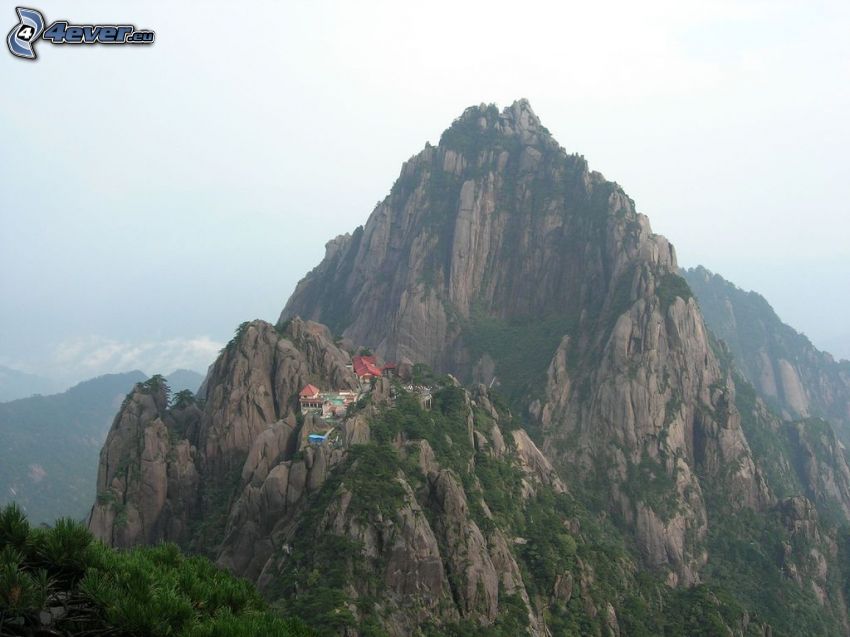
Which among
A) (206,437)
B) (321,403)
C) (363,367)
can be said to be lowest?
(206,437)

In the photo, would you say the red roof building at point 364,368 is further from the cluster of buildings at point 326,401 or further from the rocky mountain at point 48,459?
the rocky mountain at point 48,459

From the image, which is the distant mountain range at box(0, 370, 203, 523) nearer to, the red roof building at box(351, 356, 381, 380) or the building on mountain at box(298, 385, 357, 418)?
the red roof building at box(351, 356, 381, 380)

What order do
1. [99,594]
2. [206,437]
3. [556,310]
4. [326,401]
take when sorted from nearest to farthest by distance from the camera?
[99,594] < [206,437] < [326,401] < [556,310]

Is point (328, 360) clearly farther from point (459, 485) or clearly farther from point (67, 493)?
point (67, 493)

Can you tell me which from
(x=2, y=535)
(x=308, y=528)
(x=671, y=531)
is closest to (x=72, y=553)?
(x=2, y=535)

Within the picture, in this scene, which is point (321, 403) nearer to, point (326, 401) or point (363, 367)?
point (326, 401)

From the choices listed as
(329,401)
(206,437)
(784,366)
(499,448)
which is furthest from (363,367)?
(784,366)
